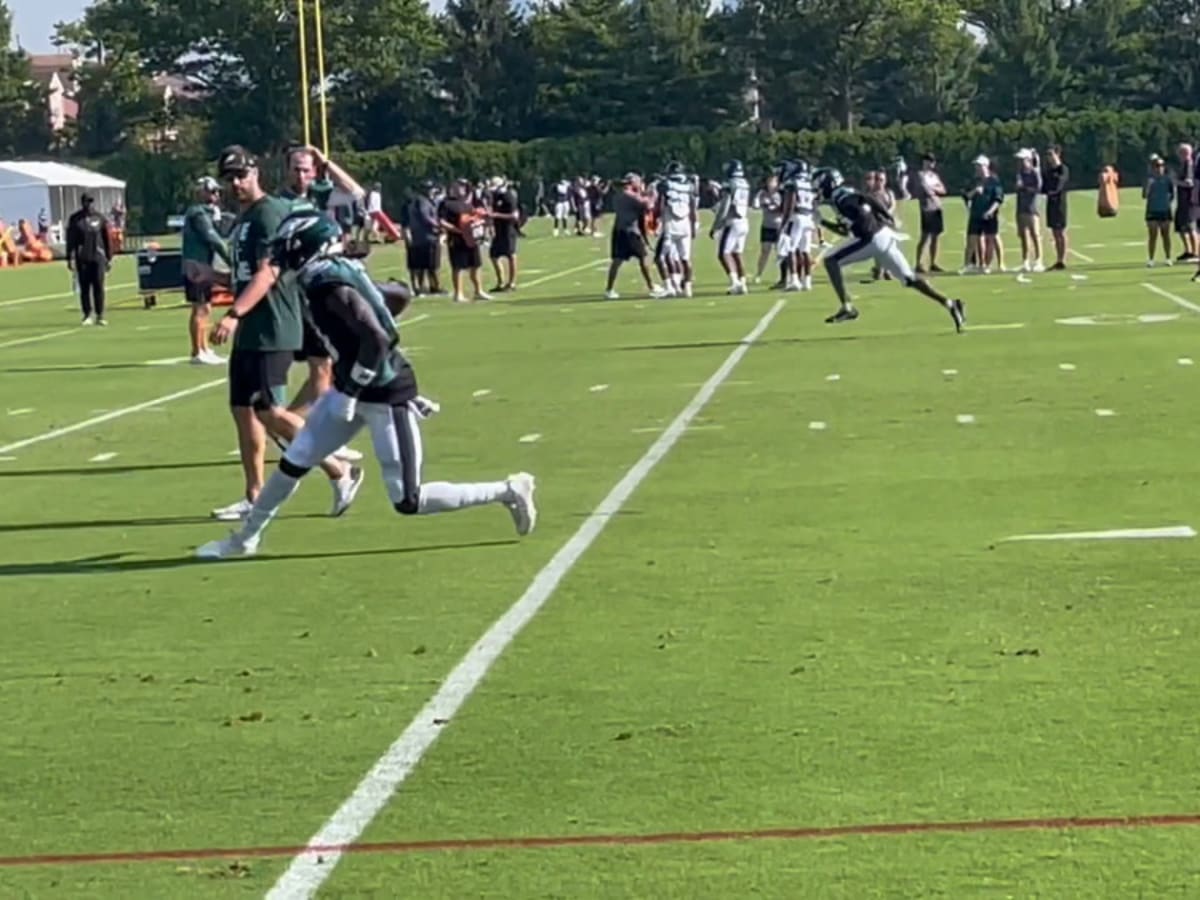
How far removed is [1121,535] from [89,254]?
78.3 feet

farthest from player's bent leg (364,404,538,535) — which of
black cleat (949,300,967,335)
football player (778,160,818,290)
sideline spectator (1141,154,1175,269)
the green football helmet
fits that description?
sideline spectator (1141,154,1175,269)

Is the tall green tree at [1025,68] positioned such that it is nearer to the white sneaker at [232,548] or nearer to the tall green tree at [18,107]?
the tall green tree at [18,107]

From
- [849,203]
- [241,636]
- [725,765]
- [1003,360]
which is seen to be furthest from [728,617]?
[849,203]

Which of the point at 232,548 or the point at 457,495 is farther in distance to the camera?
the point at 232,548

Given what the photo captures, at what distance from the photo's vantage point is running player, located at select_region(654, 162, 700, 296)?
107 feet

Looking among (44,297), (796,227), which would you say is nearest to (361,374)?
(796,227)

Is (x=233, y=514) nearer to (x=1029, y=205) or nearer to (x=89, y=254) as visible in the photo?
(x=89, y=254)

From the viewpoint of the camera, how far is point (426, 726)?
7633mm

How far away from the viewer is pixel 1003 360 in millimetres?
20906

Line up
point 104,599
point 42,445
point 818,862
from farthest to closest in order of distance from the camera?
point 42,445, point 104,599, point 818,862

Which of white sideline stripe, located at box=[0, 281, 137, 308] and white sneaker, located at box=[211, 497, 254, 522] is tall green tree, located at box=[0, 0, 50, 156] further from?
white sneaker, located at box=[211, 497, 254, 522]

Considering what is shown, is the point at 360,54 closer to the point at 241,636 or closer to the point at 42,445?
the point at 42,445

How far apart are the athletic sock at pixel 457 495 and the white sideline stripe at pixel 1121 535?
218cm

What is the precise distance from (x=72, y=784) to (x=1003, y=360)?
14689mm
